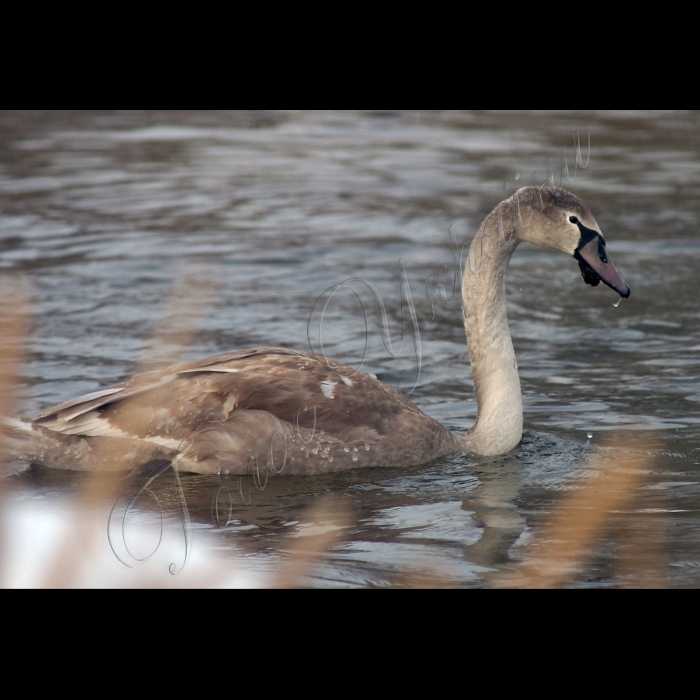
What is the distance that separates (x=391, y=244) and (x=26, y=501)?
7541 mm

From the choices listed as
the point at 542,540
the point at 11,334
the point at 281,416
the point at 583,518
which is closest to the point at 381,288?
the point at 11,334

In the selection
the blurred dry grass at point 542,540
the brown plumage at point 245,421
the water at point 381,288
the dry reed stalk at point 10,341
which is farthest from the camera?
the dry reed stalk at point 10,341

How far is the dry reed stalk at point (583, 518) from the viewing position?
6281 mm

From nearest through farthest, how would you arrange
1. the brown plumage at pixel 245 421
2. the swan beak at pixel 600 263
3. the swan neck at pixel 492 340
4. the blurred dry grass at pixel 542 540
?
the blurred dry grass at pixel 542 540
the brown plumage at pixel 245 421
the swan beak at pixel 600 263
the swan neck at pixel 492 340

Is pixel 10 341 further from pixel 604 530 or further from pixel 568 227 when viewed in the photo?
pixel 604 530

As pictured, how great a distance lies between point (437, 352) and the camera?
10.9 meters

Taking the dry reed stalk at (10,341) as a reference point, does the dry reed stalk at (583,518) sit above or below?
below

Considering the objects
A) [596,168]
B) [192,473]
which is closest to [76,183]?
[596,168]

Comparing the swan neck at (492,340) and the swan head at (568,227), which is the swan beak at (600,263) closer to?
the swan head at (568,227)

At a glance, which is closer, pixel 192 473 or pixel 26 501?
pixel 26 501

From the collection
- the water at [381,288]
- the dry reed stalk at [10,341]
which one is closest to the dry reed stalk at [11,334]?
the dry reed stalk at [10,341]

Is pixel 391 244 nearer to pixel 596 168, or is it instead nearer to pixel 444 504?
pixel 596 168

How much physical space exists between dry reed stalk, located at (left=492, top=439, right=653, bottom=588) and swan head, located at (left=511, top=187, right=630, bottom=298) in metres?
1.06

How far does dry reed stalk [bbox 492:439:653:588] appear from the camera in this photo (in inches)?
247
